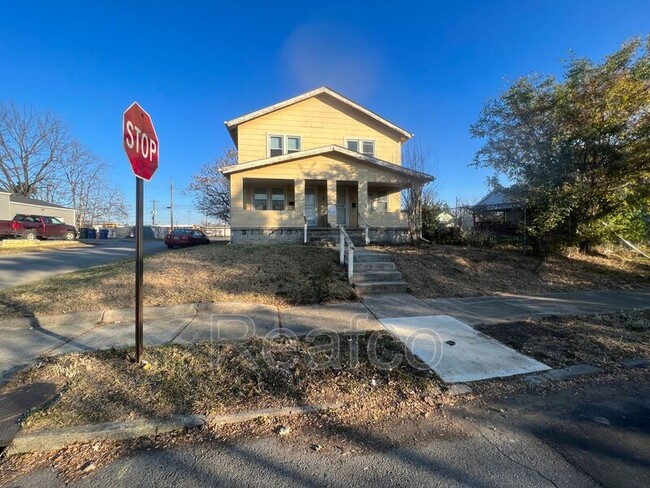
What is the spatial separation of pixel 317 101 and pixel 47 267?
1297 centimetres

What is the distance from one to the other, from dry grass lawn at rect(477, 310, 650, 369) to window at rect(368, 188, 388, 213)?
36.8 feet

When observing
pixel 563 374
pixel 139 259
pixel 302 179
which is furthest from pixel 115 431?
pixel 302 179

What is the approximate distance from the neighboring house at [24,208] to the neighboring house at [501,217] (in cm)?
3751

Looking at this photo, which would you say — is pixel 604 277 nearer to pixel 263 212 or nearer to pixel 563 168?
pixel 563 168

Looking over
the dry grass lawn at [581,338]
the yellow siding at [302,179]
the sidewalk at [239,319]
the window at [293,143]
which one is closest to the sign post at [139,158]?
the sidewalk at [239,319]

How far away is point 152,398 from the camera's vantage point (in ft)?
9.91

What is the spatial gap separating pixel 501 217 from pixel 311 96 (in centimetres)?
1031

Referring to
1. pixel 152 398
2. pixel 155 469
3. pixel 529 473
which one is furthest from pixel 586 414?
pixel 152 398

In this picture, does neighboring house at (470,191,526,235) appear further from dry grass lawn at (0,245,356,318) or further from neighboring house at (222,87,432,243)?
dry grass lawn at (0,245,356,318)

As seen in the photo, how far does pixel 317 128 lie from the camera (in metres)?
15.7

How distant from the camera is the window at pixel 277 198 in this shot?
15344mm

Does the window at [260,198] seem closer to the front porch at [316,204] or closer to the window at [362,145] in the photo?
the front porch at [316,204]

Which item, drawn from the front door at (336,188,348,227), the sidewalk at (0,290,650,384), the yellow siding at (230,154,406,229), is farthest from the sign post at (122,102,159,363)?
the front door at (336,188,348,227)

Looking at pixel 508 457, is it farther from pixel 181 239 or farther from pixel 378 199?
pixel 181 239
